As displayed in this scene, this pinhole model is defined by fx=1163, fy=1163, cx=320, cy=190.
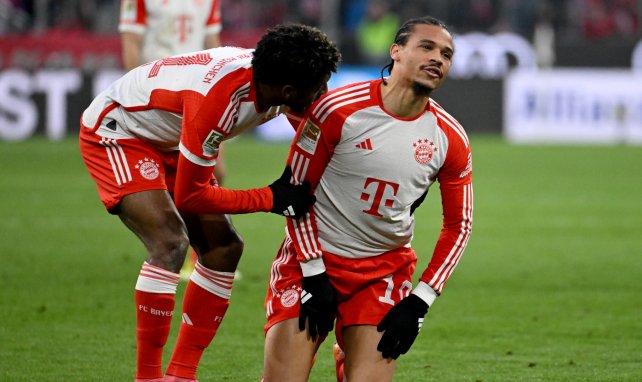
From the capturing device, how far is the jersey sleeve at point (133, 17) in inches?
346

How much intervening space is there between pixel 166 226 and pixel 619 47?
18978mm

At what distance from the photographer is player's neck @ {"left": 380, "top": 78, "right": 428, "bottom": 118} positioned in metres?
5.31

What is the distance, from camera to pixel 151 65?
595 centimetres

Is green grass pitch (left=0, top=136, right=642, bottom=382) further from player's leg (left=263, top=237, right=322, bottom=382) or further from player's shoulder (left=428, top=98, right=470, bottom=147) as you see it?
player's shoulder (left=428, top=98, right=470, bottom=147)

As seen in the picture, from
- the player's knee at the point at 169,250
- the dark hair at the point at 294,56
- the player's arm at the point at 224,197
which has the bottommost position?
the player's knee at the point at 169,250

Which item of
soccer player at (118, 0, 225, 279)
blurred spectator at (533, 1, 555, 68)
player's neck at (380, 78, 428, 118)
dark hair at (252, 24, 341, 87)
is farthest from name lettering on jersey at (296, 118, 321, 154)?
blurred spectator at (533, 1, 555, 68)

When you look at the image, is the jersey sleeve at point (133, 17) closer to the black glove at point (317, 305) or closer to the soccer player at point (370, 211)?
the soccer player at point (370, 211)

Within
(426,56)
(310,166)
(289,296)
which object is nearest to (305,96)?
(310,166)

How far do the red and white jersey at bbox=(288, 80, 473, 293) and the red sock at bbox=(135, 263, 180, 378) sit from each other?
27.3 inches

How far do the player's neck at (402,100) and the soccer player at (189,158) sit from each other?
0.30 metres

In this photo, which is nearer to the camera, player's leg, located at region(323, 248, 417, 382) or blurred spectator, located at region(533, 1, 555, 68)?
player's leg, located at region(323, 248, 417, 382)

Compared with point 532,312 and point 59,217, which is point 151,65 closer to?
point 532,312

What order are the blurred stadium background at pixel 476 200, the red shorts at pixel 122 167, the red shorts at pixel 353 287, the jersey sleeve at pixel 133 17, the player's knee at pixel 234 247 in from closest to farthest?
1. the red shorts at pixel 353 287
2. the red shorts at pixel 122 167
3. the player's knee at pixel 234 247
4. the blurred stadium background at pixel 476 200
5. the jersey sleeve at pixel 133 17

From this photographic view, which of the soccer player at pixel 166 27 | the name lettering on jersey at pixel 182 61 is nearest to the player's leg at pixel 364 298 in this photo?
the name lettering on jersey at pixel 182 61
